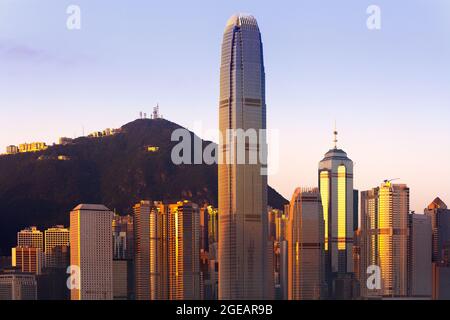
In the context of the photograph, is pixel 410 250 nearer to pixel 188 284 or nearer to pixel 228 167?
pixel 228 167

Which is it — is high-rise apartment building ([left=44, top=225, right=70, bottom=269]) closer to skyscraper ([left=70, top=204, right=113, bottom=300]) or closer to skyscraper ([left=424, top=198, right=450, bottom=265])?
skyscraper ([left=70, top=204, right=113, bottom=300])

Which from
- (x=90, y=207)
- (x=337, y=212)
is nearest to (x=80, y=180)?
(x=90, y=207)

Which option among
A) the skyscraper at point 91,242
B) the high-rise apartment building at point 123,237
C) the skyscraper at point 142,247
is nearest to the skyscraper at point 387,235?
the skyscraper at point 142,247

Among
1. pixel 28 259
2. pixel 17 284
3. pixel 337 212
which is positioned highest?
pixel 337 212

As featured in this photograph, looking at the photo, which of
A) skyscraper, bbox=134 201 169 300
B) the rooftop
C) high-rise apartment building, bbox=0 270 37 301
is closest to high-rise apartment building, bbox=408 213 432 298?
skyscraper, bbox=134 201 169 300

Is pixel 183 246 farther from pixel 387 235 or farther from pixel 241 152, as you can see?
pixel 387 235
